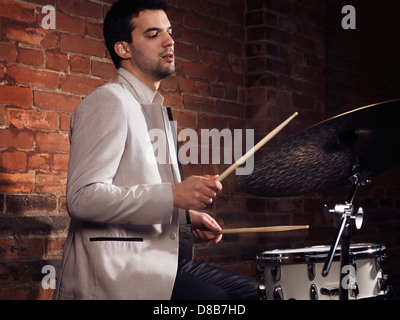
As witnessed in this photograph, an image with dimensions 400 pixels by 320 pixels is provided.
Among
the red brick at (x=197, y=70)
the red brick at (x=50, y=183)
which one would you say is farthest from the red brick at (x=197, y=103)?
the red brick at (x=50, y=183)

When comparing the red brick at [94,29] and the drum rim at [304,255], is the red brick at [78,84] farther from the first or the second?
the drum rim at [304,255]

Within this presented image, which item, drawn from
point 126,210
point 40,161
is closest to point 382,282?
point 126,210

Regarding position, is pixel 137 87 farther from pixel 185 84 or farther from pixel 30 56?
pixel 185 84

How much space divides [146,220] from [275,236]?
6.01ft

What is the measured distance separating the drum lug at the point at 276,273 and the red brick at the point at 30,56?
4.11 ft

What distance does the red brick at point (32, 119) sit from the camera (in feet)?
7.99

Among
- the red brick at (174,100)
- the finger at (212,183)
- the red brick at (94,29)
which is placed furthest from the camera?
the red brick at (174,100)

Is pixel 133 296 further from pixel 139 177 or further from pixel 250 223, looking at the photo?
pixel 250 223

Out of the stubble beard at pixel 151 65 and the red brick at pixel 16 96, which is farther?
the red brick at pixel 16 96

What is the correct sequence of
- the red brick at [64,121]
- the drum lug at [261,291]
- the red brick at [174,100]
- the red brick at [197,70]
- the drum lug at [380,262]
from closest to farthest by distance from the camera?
the drum lug at [261,291], the drum lug at [380,262], the red brick at [64,121], the red brick at [174,100], the red brick at [197,70]

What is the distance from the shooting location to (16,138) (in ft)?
8.04

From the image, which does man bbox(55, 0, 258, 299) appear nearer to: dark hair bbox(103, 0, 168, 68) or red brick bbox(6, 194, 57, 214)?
dark hair bbox(103, 0, 168, 68)
